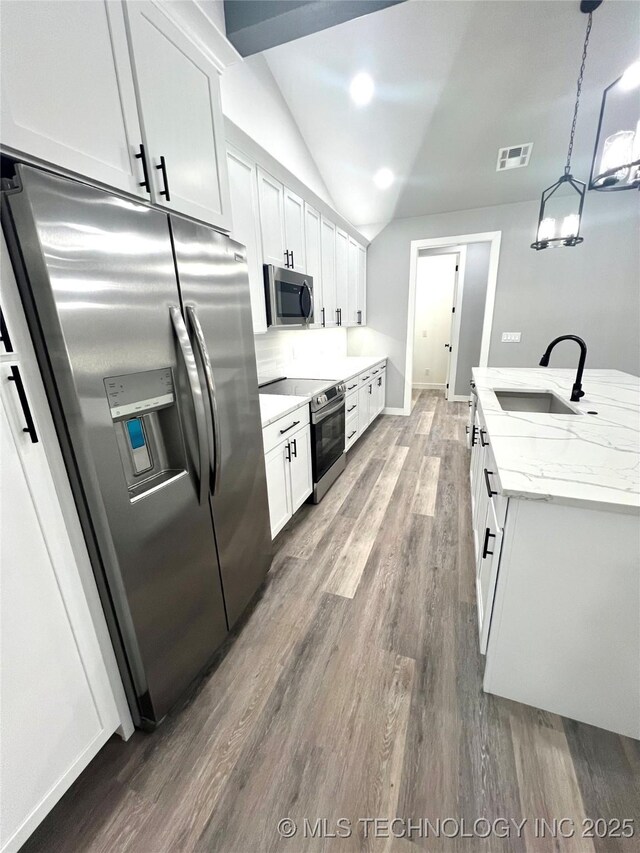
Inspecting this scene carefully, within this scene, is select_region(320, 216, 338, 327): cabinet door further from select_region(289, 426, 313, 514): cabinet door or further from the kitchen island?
the kitchen island

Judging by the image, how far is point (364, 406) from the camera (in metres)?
4.09

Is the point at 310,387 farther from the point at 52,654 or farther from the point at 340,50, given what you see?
the point at 340,50

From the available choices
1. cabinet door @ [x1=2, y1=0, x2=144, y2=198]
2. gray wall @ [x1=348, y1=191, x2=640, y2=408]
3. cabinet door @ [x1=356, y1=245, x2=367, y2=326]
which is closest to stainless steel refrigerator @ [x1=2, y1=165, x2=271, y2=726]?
cabinet door @ [x1=2, y1=0, x2=144, y2=198]

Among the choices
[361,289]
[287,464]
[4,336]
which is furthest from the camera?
[361,289]

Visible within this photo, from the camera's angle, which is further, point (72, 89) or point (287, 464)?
point (287, 464)

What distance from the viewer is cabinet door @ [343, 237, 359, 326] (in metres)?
4.11

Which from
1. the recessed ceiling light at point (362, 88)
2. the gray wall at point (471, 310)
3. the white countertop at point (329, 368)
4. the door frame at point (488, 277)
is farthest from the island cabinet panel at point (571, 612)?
the gray wall at point (471, 310)

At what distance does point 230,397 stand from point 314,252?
7.30ft

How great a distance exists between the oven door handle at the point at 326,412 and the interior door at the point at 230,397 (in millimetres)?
822

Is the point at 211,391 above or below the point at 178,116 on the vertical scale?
below

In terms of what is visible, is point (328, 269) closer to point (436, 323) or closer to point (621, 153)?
point (621, 153)

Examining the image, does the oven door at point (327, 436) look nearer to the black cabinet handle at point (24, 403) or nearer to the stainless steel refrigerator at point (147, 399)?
the stainless steel refrigerator at point (147, 399)

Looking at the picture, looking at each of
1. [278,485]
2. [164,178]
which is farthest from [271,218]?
[278,485]

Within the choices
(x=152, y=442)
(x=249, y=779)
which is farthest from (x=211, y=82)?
(x=249, y=779)
